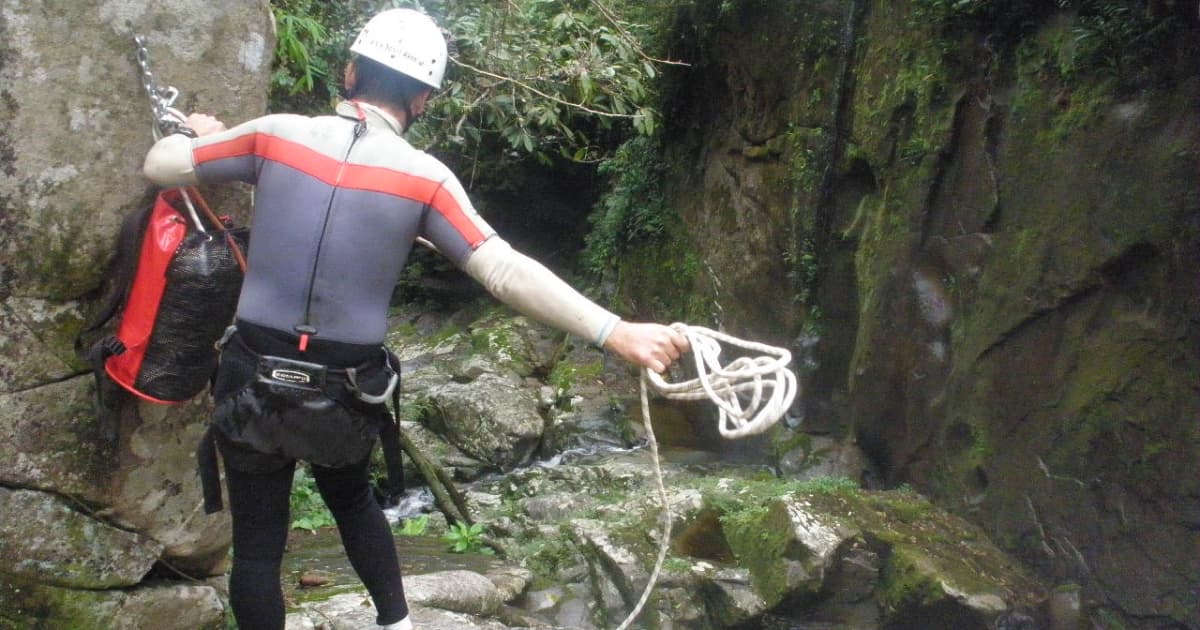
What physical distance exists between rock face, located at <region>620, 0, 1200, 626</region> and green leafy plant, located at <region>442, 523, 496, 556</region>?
110 inches

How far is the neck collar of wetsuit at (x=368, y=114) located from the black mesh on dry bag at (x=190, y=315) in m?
0.53

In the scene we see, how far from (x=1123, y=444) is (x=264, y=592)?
4.00 metres

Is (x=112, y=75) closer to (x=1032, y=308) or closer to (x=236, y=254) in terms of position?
(x=236, y=254)

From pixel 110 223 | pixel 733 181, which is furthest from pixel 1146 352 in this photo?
pixel 733 181

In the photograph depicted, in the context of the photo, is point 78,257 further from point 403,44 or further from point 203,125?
point 403,44

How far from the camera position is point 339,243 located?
207 centimetres

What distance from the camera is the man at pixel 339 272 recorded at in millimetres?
2084

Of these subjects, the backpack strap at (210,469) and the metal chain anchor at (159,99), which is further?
the metal chain anchor at (159,99)

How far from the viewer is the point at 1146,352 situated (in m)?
4.44

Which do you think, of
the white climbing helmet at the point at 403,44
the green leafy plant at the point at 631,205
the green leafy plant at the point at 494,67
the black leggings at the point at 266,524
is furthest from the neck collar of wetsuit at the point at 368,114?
the green leafy plant at the point at 631,205

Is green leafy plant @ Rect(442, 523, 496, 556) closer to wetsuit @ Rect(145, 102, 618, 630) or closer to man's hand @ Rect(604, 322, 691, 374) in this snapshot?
wetsuit @ Rect(145, 102, 618, 630)

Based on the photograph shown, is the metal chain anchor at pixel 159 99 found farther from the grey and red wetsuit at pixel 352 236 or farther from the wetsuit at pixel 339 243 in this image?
the grey and red wetsuit at pixel 352 236

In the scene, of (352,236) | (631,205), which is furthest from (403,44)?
(631,205)

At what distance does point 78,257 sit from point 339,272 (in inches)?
38.6
